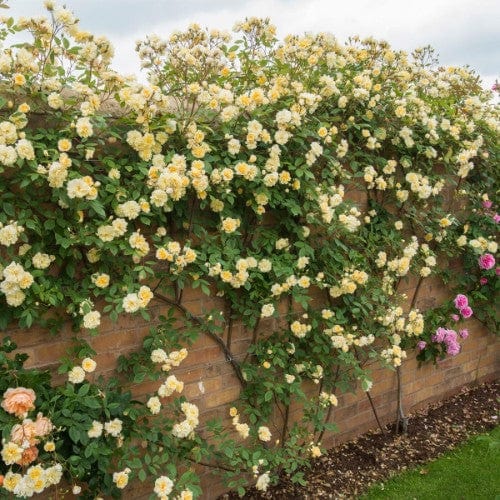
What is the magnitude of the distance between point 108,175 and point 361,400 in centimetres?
217

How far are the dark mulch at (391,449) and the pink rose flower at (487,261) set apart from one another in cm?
103

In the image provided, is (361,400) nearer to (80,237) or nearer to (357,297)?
(357,297)

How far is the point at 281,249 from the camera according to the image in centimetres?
262

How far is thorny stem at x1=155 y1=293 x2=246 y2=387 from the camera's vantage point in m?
2.37

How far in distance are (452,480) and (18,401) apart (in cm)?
232

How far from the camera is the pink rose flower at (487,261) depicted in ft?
12.2

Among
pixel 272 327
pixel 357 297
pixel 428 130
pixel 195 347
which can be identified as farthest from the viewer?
pixel 428 130

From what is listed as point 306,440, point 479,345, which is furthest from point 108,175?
point 479,345

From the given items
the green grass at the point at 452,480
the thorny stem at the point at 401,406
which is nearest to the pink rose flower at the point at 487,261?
the thorny stem at the point at 401,406

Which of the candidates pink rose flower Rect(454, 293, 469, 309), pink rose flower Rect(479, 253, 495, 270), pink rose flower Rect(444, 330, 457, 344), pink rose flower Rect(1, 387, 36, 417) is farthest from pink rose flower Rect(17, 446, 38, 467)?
pink rose flower Rect(479, 253, 495, 270)

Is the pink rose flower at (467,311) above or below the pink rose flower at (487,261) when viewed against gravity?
below

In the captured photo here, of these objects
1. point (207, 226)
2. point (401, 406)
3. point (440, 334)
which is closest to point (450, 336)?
point (440, 334)

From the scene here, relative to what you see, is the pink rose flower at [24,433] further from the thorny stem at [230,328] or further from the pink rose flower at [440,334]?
the pink rose flower at [440,334]

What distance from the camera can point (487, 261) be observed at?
372 centimetres
